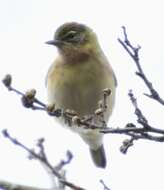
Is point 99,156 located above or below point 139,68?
below

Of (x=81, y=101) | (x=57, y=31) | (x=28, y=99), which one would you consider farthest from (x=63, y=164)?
(x=57, y=31)

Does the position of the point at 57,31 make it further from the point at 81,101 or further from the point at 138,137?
the point at 138,137

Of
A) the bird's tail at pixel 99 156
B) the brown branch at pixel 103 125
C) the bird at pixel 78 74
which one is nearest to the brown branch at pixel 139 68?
the brown branch at pixel 103 125

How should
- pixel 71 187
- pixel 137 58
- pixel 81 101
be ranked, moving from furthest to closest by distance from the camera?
pixel 81 101 < pixel 137 58 < pixel 71 187

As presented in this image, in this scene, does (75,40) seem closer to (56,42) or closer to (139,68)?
(56,42)

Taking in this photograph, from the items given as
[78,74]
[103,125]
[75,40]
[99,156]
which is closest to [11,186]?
[103,125]

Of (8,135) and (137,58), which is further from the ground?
(137,58)
